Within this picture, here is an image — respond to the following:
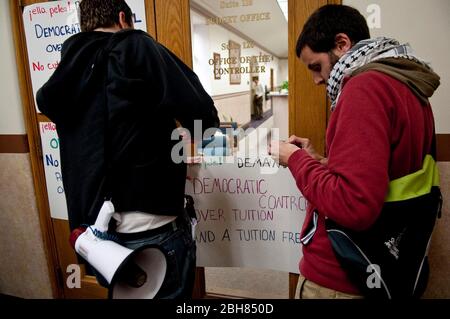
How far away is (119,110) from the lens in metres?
0.94

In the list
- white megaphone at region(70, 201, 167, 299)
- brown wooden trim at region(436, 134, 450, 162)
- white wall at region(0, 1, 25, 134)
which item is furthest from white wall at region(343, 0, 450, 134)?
white wall at region(0, 1, 25, 134)

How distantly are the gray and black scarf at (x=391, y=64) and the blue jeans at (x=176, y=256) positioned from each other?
27.3 inches

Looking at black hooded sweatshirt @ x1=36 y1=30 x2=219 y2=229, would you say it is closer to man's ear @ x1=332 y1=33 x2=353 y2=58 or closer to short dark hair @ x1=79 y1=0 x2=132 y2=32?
short dark hair @ x1=79 y1=0 x2=132 y2=32

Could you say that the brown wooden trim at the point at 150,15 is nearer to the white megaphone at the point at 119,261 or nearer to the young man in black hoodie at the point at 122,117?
the young man in black hoodie at the point at 122,117

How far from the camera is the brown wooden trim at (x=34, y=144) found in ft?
6.29

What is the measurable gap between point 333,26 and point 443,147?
3.12 ft

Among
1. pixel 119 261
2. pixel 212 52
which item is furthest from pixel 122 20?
pixel 119 261

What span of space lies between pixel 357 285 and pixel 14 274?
2437 mm

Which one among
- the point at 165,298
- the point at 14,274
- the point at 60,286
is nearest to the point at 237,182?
the point at 165,298

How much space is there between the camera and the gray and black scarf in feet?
2.45

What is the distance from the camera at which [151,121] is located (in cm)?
100

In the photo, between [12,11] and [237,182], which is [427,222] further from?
[12,11]

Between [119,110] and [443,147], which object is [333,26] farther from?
[443,147]

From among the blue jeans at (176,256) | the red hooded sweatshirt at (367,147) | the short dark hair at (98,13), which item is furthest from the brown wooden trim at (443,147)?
the short dark hair at (98,13)
